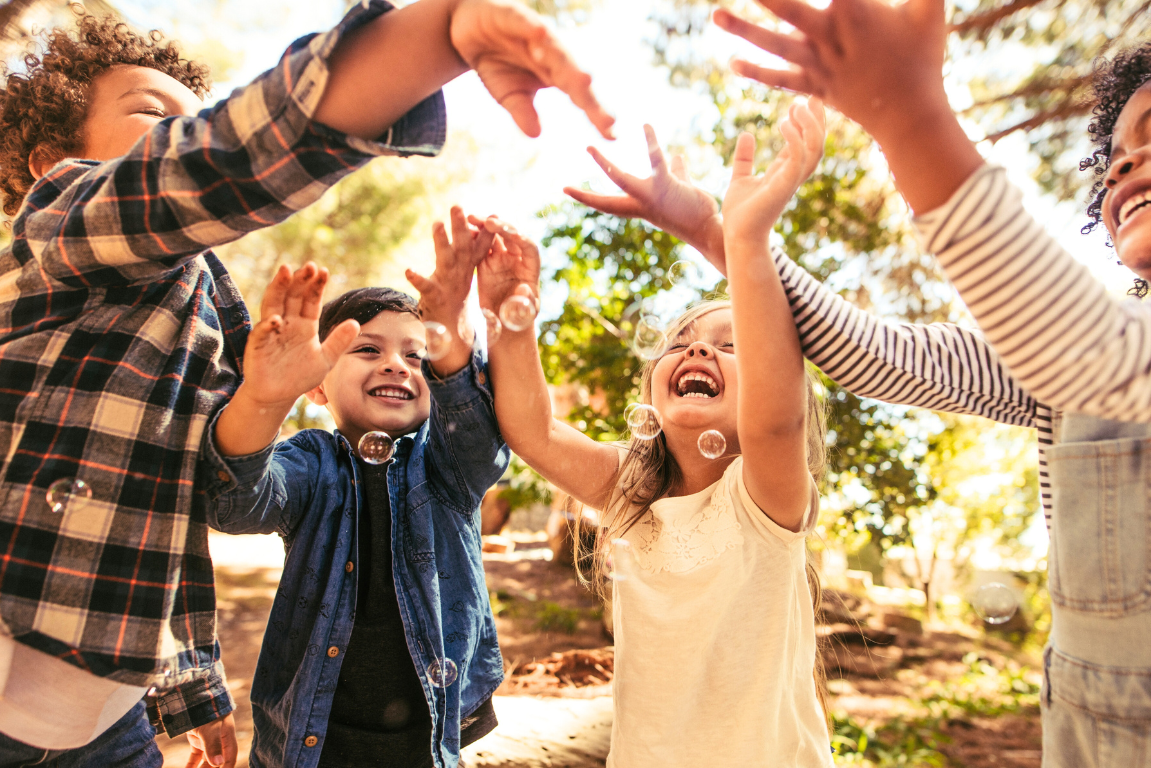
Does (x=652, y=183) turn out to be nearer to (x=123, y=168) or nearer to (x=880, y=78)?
(x=880, y=78)

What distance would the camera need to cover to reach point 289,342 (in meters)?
1.32

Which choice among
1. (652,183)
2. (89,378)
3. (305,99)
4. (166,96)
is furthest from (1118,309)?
(166,96)

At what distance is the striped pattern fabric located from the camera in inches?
52.4

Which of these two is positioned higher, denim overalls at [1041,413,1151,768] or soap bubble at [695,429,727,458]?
soap bubble at [695,429,727,458]

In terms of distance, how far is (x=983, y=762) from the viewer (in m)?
4.56

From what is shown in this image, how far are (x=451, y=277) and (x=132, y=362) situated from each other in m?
0.61

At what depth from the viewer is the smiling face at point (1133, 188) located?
1.28 m

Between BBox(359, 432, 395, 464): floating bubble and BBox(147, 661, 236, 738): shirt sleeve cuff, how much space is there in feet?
2.01

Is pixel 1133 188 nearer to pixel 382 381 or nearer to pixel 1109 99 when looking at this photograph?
pixel 1109 99

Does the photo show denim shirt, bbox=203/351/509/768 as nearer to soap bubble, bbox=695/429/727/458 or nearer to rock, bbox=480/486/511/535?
soap bubble, bbox=695/429/727/458

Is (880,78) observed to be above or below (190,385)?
above

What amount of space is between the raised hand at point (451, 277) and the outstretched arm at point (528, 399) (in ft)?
0.19

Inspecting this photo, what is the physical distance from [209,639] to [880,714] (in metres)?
5.46

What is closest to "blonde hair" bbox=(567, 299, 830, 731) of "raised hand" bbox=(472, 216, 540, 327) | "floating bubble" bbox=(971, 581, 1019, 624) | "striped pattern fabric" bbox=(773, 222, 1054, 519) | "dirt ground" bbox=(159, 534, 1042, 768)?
"striped pattern fabric" bbox=(773, 222, 1054, 519)
